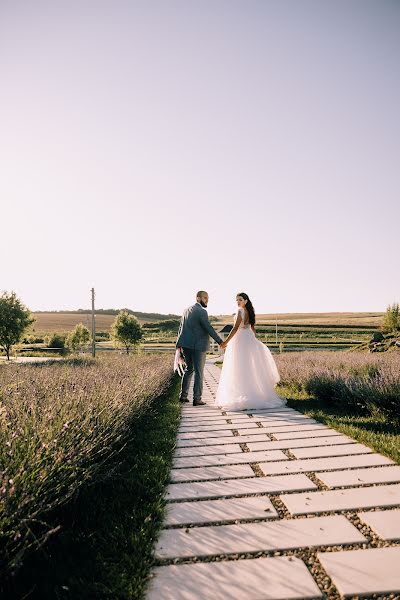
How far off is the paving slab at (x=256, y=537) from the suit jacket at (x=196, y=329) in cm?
444

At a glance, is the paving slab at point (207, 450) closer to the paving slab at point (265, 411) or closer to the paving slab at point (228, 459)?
the paving slab at point (228, 459)

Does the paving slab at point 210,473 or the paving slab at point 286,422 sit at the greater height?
the paving slab at point 210,473

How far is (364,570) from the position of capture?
1610 mm

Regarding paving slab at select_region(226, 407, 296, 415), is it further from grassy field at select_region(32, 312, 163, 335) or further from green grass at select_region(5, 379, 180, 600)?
grassy field at select_region(32, 312, 163, 335)

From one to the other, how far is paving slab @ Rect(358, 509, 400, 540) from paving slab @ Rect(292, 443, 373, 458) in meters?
1.06

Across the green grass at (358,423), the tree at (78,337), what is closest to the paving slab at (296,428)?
the green grass at (358,423)

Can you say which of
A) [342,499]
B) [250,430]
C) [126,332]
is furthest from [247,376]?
[126,332]

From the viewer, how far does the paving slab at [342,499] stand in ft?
7.20

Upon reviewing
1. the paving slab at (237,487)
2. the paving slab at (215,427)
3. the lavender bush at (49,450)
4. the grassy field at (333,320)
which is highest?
the lavender bush at (49,450)

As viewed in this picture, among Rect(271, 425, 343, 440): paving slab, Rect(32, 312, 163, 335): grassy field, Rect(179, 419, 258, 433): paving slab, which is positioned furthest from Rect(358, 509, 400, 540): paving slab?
Rect(32, 312, 163, 335): grassy field

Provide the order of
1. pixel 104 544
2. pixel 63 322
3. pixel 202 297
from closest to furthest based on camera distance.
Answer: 1. pixel 104 544
2. pixel 202 297
3. pixel 63 322

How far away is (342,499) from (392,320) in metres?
20.9

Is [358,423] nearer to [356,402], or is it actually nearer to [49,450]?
[356,402]

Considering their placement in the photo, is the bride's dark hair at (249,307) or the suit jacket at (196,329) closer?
the bride's dark hair at (249,307)
